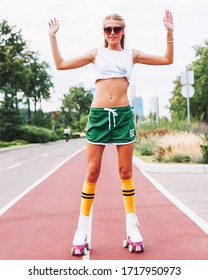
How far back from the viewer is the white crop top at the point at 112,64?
4230mm

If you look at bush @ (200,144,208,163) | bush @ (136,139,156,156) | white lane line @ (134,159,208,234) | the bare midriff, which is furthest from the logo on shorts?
bush @ (136,139,156,156)

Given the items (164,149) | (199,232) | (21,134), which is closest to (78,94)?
(21,134)

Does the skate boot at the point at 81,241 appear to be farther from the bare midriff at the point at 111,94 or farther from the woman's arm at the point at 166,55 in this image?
the woman's arm at the point at 166,55

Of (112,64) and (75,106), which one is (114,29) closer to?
(112,64)

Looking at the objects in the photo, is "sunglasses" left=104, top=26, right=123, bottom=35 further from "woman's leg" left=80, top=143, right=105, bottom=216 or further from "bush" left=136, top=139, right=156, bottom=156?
"bush" left=136, top=139, right=156, bottom=156

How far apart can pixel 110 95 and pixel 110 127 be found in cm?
30

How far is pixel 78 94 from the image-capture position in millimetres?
102812

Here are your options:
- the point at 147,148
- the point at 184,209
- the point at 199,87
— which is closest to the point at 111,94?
the point at 184,209

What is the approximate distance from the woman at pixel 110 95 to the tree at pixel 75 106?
95.9 metres

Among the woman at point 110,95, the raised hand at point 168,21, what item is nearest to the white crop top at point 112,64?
the woman at point 110,95

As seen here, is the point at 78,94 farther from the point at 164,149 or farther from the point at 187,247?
the point at 187,247

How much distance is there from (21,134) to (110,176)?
4364 cm

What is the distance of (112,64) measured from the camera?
4227mm

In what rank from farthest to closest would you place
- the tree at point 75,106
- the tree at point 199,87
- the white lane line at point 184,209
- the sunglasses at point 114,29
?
the tree at point 75,106, the tree at point 199,87, the white lane line at point 184,209, the sunglasses at point 114,29
